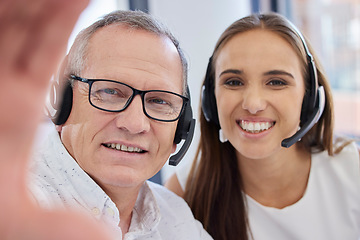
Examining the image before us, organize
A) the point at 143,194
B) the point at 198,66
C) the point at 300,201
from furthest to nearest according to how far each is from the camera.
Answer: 1. the point at 198,66
2. the point at 300,201
3. the point at 143,194

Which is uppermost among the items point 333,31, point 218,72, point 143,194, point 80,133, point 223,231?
point 333,31

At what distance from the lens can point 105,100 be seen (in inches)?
37.1

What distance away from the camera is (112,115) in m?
0.92

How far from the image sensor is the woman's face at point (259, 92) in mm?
1329

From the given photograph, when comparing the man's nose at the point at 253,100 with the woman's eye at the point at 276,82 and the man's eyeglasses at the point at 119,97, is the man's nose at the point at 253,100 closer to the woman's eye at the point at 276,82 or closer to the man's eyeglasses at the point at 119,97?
the woman's eye at the point at 276,82

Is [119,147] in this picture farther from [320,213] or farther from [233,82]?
[320,213]

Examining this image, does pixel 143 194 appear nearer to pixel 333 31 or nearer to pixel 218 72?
pixel 218 72

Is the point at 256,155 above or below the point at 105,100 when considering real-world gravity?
below

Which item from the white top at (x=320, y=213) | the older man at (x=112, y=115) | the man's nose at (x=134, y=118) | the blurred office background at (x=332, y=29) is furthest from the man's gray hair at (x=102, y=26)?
the blurred office background at (x=332, y=29)

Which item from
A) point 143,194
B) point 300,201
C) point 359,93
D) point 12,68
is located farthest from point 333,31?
point 12,68

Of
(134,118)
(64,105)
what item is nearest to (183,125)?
(134,118)

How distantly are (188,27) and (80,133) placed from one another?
2131mm

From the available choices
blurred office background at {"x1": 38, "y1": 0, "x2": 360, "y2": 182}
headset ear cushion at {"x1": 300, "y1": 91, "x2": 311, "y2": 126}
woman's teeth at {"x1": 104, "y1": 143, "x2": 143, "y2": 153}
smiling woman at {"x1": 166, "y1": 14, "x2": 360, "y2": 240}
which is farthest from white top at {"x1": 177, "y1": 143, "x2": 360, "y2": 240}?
blurred office background at {"x1": 38, "y1": 0, "x2": 360, "y2": 182}

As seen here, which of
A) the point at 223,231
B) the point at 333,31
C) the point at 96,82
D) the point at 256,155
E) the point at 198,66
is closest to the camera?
the point at 96,82
